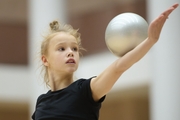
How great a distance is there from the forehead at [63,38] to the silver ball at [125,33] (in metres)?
0.27

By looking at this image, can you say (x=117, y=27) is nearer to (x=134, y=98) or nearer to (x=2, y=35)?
(x=134, y=98)

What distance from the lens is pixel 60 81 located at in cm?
316

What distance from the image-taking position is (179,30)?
23.3ft

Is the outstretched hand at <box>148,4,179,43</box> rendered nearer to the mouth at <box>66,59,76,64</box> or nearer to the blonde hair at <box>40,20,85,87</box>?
the mouth at <box>66,59,76,64</box>

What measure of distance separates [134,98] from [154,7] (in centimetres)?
332

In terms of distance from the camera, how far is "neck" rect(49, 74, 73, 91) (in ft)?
10.3

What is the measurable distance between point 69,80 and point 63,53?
186 mm

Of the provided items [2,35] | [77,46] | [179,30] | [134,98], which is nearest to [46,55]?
[77,46]

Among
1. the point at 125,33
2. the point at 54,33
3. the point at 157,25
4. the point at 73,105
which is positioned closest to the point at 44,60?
the point at 54,33

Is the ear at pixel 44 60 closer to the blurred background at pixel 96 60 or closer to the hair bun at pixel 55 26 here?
the hair bun at pixel 55 26

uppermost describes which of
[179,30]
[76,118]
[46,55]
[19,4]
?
[19,4]

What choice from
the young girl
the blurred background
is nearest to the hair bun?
the young girl

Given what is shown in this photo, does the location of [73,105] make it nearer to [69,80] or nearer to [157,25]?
[69,80]

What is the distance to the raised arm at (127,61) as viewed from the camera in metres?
2.56
